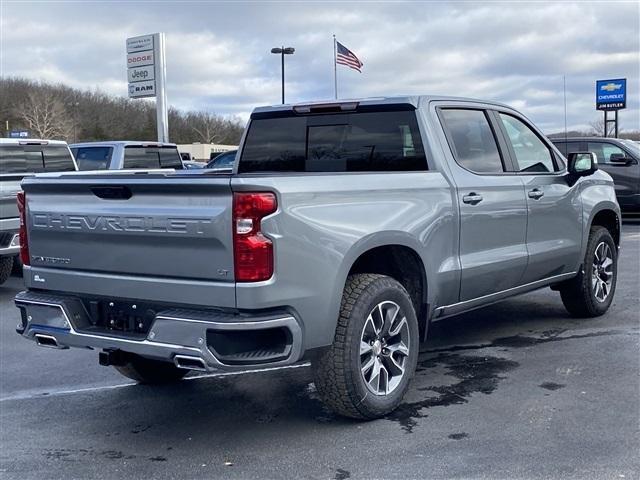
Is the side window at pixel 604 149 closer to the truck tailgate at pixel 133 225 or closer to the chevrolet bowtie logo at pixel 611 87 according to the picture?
the truck tailgate at pixel 133 225

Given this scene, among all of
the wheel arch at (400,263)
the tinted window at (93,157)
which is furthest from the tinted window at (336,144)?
the tinted window at (93,157)

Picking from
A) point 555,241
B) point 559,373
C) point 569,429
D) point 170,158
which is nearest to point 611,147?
point 170,158

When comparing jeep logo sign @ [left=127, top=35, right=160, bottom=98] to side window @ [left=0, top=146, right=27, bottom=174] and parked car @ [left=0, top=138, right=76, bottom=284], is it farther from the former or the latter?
side window @ [left=0, top=146, right=27, bottom=174]

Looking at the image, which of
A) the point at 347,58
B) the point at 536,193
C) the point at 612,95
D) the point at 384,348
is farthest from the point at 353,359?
the point at 612,95

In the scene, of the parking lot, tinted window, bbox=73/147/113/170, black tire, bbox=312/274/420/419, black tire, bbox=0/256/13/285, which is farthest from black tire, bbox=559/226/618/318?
tinted window, bbox=73/147/113/170

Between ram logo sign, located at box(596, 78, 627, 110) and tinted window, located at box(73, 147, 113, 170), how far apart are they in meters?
27.6

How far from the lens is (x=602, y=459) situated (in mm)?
3938

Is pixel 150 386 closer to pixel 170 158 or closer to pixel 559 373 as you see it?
pixel 559 373

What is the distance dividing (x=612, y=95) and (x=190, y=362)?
3595 cm

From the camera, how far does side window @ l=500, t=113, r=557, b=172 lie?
6066mm

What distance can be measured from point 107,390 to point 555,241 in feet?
12.3

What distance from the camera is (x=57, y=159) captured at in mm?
11086

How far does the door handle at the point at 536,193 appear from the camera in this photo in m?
5.94

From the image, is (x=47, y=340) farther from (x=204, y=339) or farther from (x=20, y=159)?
(x=20, y=159)
